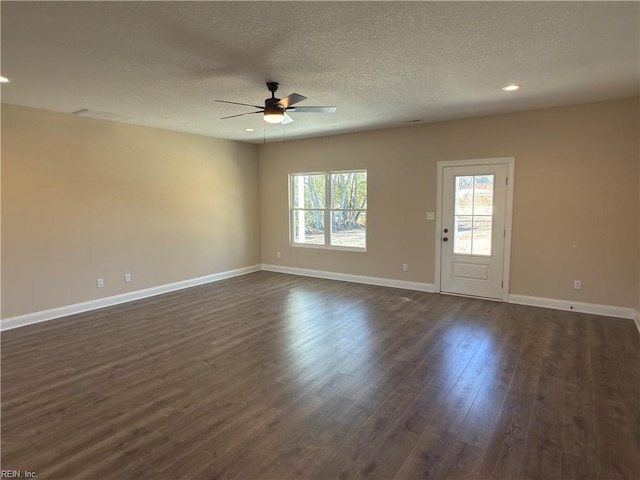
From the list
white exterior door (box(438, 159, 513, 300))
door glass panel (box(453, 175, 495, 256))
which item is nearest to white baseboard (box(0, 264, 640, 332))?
white exterior door (box(438, 159, 513, 300))

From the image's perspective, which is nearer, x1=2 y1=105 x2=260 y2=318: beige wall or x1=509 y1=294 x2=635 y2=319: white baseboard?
x1=2 y1=105 x2=260 y2=318: beige wall

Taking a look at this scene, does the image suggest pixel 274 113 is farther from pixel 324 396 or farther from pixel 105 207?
pixel 105 207

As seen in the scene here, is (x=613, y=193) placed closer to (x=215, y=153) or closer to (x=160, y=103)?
(x=160, y=103)

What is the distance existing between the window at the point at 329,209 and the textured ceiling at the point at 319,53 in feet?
7.24

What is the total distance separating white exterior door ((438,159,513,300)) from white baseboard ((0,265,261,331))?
4.17 m

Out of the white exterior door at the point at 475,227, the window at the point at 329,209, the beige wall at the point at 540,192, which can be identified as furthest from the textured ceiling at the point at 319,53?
the window at the point at 329,209

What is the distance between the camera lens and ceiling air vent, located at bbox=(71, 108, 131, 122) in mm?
4582

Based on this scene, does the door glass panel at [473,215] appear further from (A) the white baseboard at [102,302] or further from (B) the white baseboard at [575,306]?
(A) the white baseboard at [102,302]

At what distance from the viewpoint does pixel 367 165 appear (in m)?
6.37

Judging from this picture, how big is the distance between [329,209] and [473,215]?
8.72 feet

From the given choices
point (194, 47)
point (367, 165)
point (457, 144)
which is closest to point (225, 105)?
point (194, 47)

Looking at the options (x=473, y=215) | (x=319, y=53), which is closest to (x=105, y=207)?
(x=319, y=53)

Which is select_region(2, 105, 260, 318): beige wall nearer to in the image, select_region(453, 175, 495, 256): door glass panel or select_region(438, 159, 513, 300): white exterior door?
select_region(438, 159, 513, 300): white exterior door

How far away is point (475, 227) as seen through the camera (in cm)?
545
